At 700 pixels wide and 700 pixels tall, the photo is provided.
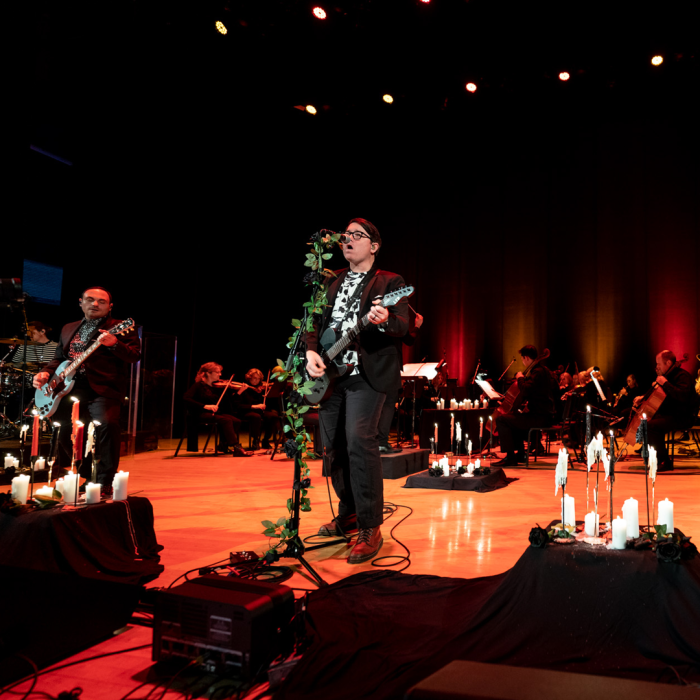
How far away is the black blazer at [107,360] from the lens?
4.02 meters

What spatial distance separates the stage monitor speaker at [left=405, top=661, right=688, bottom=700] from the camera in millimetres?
1077

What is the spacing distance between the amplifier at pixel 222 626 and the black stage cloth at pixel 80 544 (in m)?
0.91

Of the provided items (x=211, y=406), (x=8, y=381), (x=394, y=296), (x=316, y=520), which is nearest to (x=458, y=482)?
(x=316, y=520)

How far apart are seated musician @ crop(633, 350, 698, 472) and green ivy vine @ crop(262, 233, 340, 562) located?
17.3 feet

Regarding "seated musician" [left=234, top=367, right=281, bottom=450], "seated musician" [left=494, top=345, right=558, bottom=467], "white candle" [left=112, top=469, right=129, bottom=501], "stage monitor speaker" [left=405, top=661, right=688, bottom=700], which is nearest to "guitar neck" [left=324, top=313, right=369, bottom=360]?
"white candle" [left=112, top=469, right=129, bottom=501]

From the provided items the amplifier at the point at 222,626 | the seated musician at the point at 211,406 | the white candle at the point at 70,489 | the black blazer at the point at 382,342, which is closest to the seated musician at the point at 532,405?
the seated musician at the point at 211,406

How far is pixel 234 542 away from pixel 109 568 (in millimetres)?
820

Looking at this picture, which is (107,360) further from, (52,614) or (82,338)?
(52,614)

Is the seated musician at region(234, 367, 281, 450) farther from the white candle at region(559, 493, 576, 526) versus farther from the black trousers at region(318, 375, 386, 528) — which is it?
the white candle at region(559, 493, 576, 526)

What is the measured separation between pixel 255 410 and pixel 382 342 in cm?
746

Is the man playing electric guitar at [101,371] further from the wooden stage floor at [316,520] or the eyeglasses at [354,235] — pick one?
the eyeglasses at [354,235]

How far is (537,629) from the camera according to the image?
1.88 m

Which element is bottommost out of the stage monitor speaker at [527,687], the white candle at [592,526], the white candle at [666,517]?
the stage monitor speaker at [527,687]

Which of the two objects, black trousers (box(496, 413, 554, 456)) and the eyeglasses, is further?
black trousers (box(496, 413, 554, 456))
